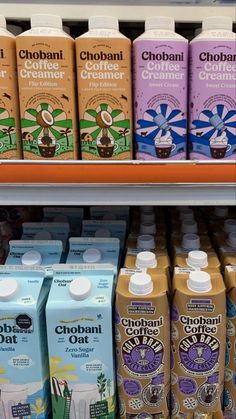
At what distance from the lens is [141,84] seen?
35.0 inches

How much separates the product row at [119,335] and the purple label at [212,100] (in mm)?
264

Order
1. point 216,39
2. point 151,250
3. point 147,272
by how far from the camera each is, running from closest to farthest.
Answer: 1. point 216,39
2. point 147,272
3. point 151,250

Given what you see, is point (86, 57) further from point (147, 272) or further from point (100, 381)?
point (100, 381)

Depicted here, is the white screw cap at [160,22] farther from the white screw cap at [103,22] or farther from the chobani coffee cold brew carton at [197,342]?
the chobani coffee cold brew carton at [197,342]

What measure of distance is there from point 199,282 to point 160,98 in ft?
1.36

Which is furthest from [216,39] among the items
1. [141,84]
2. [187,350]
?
[187,350]

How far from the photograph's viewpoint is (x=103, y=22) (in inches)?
34.7

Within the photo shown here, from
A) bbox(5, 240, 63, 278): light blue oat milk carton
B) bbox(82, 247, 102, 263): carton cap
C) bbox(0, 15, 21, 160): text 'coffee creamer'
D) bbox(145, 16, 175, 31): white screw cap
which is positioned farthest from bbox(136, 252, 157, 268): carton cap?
bbox(145, 16, 175, 31): white screw cap

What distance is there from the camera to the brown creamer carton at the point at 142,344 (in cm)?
88

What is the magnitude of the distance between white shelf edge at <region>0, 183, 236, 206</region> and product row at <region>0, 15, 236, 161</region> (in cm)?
9

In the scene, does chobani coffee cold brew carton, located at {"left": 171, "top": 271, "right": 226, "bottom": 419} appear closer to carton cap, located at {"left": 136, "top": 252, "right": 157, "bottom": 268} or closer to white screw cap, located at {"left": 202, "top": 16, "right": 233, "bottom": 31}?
carton cap, located at {"left": 136, "top": 252, "right": 157, "bottom": 268}

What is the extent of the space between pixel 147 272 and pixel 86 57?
0.51 m

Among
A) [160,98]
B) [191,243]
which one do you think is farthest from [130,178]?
[191,243]

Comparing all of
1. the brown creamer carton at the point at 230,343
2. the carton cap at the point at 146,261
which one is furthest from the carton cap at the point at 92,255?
the brown creamer carton at the point at 230,343
